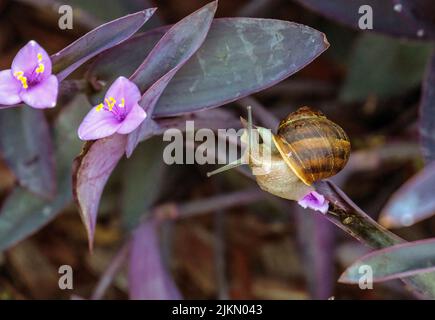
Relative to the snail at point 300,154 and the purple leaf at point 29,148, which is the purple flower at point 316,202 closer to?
the snail at point 300,154

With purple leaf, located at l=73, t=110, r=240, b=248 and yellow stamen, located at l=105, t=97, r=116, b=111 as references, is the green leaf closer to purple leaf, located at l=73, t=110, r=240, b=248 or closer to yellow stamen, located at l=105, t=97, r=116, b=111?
purple leaf, located at l=73, t=110, r=240, b=248

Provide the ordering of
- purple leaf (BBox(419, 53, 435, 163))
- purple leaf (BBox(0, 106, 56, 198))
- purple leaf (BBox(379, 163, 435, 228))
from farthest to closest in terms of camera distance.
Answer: purple leaf (BBox(0, 106, 56, 198))
purple leaf (BBox(419, 53, 435, 163))
purple leaf (BBox(379, 163, 435, 228))

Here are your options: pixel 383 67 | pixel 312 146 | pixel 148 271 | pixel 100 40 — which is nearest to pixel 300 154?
pixel 312 146

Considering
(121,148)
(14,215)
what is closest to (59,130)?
(14,215)

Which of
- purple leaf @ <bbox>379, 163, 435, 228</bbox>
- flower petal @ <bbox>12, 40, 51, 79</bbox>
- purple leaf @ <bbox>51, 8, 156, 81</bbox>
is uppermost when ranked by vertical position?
purple leaf @ <bbox>51, 8, 156, 81</bbox>

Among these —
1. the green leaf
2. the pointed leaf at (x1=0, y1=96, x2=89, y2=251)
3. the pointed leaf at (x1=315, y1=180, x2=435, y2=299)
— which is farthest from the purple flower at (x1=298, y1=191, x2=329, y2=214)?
the green leaf
